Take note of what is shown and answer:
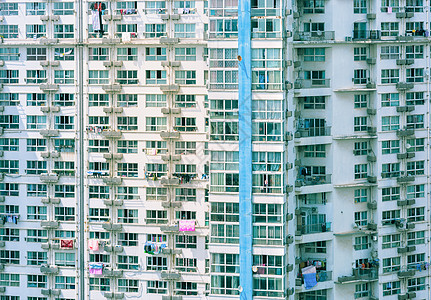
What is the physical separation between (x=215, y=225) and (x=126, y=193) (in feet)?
19.1

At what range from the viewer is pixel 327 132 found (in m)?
52.7

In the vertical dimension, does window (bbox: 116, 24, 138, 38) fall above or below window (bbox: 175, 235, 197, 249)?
above

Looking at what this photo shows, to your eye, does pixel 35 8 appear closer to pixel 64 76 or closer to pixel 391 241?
pixel 64 76

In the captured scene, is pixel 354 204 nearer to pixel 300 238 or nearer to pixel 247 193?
pixel 300 238

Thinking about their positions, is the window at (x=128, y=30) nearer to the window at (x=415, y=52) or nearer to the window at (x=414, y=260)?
the window at (x=415, y=52)

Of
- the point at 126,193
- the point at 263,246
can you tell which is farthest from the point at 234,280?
the point at 126,193

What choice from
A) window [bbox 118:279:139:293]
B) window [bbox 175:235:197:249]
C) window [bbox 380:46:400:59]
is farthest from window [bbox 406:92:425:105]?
window [bbox 118:279:139:293]

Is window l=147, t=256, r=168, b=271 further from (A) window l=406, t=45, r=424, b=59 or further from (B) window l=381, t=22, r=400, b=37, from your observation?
(A) window l=406, t=45, r=424, b=59

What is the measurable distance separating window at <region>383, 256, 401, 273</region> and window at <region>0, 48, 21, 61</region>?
21.8 m

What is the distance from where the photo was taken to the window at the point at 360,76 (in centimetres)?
5300

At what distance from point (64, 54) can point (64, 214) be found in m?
8.23

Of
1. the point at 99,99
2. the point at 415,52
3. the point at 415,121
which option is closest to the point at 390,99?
the point at 415,121

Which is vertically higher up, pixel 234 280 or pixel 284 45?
pixel 284 45

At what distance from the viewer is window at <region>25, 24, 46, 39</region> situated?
53.4 metres
